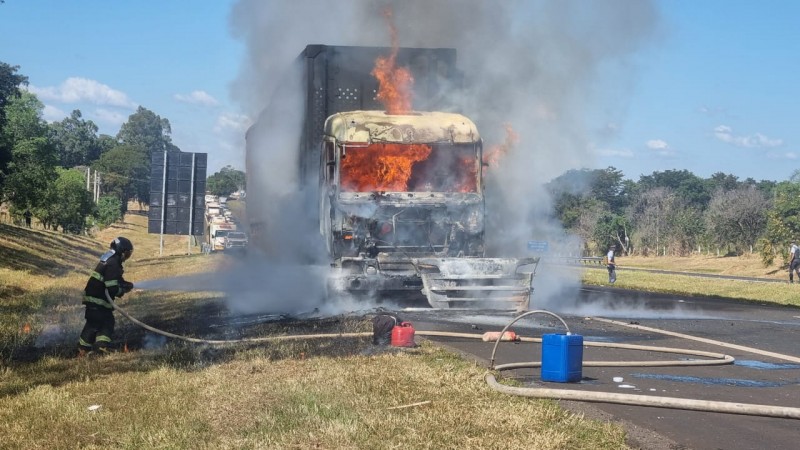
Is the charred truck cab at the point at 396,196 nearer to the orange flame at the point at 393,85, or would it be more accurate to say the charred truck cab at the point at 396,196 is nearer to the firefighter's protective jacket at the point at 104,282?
the orange flame at the point at 393,85

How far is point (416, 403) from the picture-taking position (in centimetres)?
650

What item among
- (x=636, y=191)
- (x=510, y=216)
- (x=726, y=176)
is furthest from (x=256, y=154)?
(x=726, y=176)

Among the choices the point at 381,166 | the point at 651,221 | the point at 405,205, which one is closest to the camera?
the point at 405,205

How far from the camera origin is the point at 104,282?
10.4 m

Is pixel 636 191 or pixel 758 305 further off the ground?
pixel 636 191

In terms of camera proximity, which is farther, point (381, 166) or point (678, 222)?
point (678, 222)

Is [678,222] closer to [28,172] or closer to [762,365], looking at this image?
[28,172]

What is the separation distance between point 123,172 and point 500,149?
121 metres

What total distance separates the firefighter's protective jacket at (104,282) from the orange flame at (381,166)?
4.78 meters

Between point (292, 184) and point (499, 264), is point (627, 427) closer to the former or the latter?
point (499, 264)

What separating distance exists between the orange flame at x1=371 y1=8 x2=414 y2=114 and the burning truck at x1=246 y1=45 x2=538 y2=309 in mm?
105

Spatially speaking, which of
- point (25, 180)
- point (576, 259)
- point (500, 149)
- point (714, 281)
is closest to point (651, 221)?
point (714, 281)

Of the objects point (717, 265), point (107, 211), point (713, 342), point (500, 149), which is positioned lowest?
point (717, 265)

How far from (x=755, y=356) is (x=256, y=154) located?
13189 millimetres
